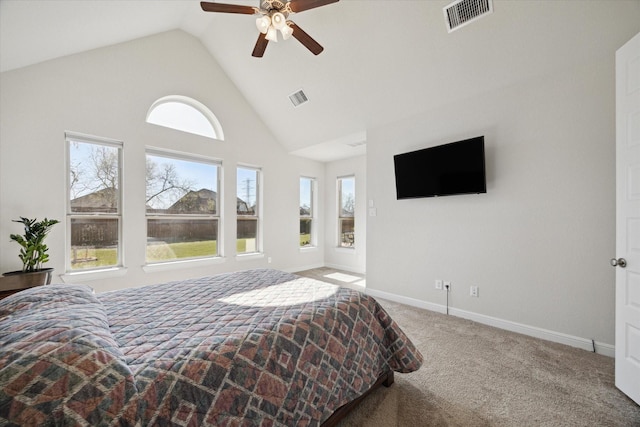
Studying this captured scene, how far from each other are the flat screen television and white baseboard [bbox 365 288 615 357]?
4.70 feet

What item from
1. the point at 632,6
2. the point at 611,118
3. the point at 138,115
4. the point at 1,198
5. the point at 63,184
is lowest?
the point at 1,198

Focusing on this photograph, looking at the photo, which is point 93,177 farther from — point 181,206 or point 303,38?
point 303,38

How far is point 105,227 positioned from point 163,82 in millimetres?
2176

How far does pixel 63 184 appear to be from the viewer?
2967 millimetres

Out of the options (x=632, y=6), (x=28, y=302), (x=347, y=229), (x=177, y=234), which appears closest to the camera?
(x=28, y=302)

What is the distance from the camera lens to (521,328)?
266 cm

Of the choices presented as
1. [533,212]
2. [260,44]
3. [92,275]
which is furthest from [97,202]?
[533,212]

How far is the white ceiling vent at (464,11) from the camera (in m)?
2.26

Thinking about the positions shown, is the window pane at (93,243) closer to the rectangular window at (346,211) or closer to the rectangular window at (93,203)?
the rectangular window at (93,203)

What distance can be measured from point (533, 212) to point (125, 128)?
4.96m

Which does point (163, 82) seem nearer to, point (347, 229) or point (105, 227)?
point (105, 227)

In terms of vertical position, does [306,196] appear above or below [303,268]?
above

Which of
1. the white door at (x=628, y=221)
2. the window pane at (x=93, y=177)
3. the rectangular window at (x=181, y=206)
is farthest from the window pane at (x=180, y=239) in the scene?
the white door at (x=628, y=221)

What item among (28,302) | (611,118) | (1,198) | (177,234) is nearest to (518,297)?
(611,118)
